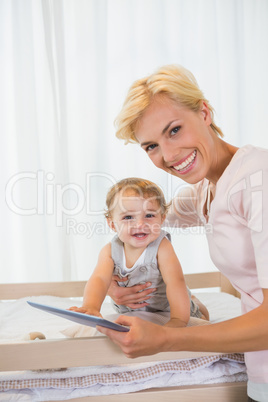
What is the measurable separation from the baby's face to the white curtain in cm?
118

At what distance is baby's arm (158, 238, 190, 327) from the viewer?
115 centimetres

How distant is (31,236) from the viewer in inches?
97.0

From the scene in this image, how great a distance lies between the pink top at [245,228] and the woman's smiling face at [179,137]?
9 centimetres

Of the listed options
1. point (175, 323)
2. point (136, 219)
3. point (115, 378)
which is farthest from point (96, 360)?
point (136, 219)

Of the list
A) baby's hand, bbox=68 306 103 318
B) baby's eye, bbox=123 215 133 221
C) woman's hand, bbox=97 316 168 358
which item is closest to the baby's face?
baby's eye, bbox=123 215 133 221

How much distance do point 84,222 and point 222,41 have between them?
1392 millimetres

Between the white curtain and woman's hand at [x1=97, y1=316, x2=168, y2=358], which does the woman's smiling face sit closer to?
woman's hand at [x1=97, y1=316, x2=168, y2=358]

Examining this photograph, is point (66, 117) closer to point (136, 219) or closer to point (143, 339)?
point (136, 219)

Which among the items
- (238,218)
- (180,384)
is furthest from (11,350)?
(238,218)

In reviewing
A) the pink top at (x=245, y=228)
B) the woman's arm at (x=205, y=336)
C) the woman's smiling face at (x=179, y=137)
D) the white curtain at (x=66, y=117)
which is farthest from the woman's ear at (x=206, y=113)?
the white curtain at (x=66, y=117)

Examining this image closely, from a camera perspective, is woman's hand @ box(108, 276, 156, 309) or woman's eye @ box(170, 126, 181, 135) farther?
woman's hand @ box(108, 276, 156, 309)

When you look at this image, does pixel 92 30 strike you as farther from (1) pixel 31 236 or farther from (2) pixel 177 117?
(2) pixel 177 117

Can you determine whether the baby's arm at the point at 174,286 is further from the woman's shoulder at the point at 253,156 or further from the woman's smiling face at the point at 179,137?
the woman's shoulder at the point at 253,156

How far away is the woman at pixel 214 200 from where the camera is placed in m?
0.82
